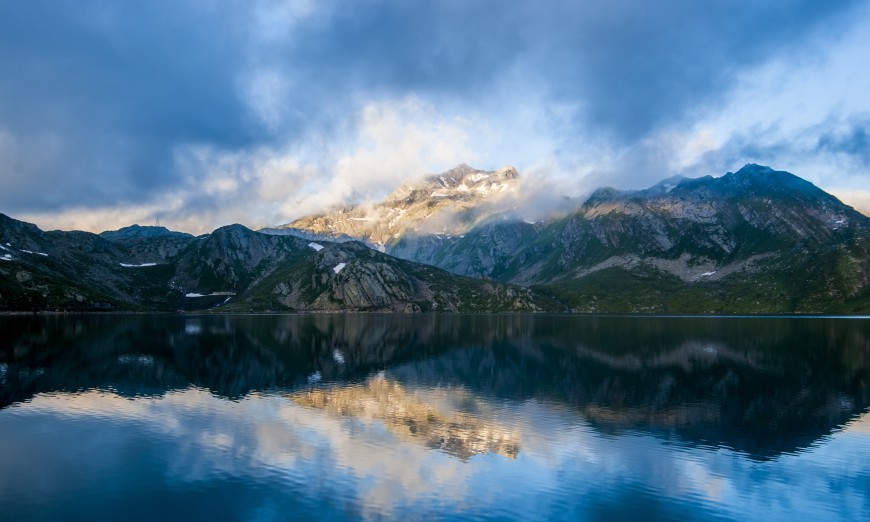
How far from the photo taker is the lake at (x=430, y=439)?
37344mm

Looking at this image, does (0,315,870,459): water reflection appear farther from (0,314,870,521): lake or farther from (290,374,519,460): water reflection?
(290,374,519,460): water reflection

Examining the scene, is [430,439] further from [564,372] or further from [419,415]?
[564,372]

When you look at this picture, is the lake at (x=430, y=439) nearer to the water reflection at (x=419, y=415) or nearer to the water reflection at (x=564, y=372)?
the water reflection at (x=419, y=415)

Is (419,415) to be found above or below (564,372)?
below

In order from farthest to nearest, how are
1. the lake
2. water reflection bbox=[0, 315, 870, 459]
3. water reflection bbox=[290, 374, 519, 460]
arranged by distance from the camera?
water reflection bbox=[0, 315, 870, 459] → water reflection bbox=[290, 374, 519, 460] → the lake

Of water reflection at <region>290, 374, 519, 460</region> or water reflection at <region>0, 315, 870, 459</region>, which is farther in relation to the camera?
water reflection at <region>0, 315, 870, 459</region>

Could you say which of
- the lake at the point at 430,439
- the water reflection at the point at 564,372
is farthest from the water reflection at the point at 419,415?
the water reflection at the point at 564,372

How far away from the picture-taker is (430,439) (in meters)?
54.0

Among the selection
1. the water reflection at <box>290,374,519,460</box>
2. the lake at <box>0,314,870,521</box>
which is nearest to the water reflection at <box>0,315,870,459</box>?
the lake at <box>0,314,870,521</box>

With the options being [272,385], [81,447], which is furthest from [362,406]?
[81,447]

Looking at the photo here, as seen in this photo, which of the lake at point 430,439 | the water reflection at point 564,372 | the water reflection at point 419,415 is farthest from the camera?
the water reflection at point 564,372

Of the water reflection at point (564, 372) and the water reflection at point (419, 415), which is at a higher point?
the water reflection at point (564, 372)

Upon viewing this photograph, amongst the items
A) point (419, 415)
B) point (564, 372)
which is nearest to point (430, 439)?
point (419, 415)

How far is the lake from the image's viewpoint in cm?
3734
